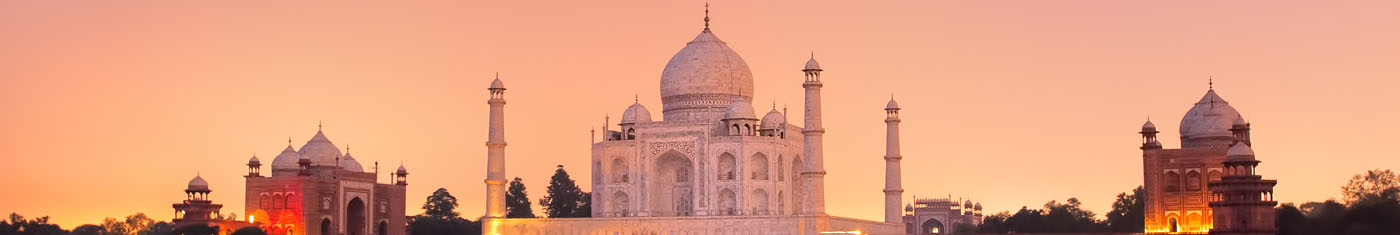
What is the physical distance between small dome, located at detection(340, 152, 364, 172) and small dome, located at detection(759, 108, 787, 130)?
50.9ft

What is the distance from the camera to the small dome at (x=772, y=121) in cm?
6306

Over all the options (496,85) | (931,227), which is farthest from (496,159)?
(931,227)

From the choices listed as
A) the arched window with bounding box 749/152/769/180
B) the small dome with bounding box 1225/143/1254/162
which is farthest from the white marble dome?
the arched window with bounding box 749/152/769/180

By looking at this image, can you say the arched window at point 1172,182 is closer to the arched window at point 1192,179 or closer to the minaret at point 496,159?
the arched window at point 1192,179

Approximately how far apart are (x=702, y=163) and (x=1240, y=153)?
1678 cm

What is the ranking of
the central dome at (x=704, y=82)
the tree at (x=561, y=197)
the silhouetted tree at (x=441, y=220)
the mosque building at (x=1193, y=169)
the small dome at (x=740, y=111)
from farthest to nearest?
1. the tree at (x=561, y=197)
2. the silhouetted tree at (x=441, y=220)
3. the central dome at (x=704, y=82)
4. the small dome at (x=740, y=111)
5. the mosque building at (x=1193, y=169)

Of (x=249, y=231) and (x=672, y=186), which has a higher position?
(x=672, y=186)

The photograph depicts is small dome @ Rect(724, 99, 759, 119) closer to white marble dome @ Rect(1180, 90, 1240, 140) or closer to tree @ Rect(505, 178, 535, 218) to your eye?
white marble dome @ Rect(1180, 90, 1240, 140)

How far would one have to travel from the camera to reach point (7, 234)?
2562 inches

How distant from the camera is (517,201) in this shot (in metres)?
81.5

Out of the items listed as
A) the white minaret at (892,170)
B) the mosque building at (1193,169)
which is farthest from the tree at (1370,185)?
the white minaret at (892,170)

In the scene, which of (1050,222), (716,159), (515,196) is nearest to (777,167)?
(716,159)

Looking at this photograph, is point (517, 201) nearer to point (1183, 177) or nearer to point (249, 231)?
point (249, 231)

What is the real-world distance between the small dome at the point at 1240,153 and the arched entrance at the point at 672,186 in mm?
17279
